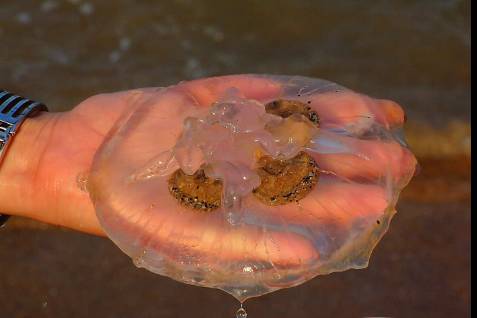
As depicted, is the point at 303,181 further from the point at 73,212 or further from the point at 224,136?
the point at 73,212

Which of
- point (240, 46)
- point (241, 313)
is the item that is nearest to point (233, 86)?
point (241, 313)

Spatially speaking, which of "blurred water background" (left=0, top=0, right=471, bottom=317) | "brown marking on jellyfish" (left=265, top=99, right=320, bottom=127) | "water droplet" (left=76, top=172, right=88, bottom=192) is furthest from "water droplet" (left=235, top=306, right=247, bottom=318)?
"brown marking on jellyfish" (left=265, top=99, right=320, bottom=127)

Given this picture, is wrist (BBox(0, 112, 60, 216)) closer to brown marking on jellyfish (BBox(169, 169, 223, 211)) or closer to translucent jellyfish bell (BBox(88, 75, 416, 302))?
translucent jellyfish bell (BBox(88, 75, 416, 302))

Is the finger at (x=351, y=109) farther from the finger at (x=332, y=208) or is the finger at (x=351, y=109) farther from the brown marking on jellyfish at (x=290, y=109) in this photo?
the finger at (x=332, y=208)

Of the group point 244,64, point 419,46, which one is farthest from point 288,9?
point 419,46

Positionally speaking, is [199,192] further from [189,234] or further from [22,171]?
[22,171]

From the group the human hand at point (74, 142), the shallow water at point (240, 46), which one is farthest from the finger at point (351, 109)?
the shallow water at point (240, 46)
